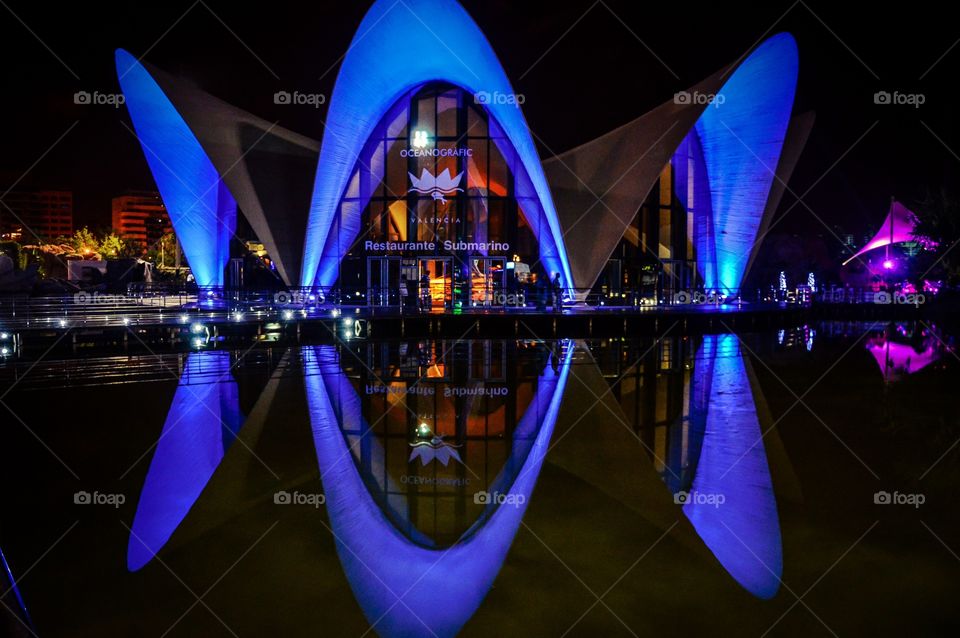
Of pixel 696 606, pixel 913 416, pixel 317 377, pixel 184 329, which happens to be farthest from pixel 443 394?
pixel 184 329

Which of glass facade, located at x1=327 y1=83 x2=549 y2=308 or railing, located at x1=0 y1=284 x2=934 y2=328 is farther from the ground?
glass facade, located at x1=327 y1=83 x2=549 y2=308

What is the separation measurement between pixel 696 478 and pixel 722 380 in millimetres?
5556

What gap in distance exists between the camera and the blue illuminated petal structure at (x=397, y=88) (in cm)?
2289

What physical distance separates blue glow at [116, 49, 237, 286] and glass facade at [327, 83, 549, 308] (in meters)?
5.84

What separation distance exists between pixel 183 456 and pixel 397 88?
2090cm

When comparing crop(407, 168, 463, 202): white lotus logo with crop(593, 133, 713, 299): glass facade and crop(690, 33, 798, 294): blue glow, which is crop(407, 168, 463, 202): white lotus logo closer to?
crop(593, 133, 713, 299): glass facade

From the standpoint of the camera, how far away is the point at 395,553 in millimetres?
4098

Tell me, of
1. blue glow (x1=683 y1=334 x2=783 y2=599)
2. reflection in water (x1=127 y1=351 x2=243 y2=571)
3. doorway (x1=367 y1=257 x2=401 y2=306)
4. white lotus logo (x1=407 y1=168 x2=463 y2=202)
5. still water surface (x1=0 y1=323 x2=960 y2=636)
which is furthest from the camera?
doorway (x1=367 y1=257 x2=401 y2=306)

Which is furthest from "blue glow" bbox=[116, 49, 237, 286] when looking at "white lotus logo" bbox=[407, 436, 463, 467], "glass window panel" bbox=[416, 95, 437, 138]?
"white lotus logo" bbox=[407, 436, 463, 467]

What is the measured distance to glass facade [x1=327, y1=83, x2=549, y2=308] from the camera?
83.0 ft

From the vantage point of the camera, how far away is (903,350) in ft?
52.4

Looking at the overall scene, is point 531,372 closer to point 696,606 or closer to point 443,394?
point 443,394

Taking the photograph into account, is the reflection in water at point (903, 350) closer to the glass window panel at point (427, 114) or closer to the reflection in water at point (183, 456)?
the reflection in water at point (183, 456)

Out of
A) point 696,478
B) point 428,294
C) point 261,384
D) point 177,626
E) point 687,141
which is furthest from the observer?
point 687,141
